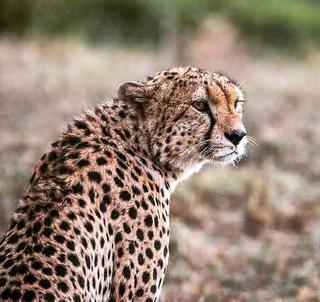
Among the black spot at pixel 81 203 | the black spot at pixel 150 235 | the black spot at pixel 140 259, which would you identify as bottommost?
the black spot at pixel 140 259

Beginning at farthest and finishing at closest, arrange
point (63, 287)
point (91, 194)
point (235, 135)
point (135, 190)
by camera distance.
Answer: point (235, 135) → point (135, 190) → point (91, 194) → point (63, 287)

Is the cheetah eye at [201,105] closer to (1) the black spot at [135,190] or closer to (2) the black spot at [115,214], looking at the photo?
(1) the black spot at [135,190]

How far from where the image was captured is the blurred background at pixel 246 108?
7281 mm

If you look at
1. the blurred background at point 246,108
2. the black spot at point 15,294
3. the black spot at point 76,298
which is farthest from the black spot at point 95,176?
the blurred background at point 246,108

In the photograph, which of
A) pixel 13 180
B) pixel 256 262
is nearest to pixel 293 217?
pixel 256 262

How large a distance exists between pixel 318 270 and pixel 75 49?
7.78 metres

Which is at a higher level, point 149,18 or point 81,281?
point 149,18

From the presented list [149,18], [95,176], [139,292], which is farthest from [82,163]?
[149,18]

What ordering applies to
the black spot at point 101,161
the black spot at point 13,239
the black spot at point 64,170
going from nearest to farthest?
the black spot at point 13,239, the black spot at point 64,170, the black spot at point 101,161

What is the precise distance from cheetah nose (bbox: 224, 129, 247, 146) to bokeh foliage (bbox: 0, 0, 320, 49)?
10554 millimetres

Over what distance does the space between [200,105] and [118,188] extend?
62cm

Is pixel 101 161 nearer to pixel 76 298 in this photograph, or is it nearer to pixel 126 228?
pixel 126 228

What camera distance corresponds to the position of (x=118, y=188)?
429cm

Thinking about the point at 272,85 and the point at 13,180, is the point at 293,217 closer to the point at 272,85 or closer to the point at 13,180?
the point at 13,180
